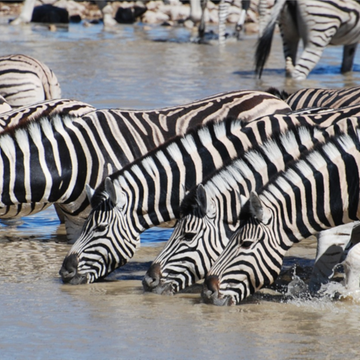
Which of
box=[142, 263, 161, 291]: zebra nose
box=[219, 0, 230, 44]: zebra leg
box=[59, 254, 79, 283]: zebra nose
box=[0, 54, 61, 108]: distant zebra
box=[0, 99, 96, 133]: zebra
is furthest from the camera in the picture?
box=[219, 0, 230, 44]: zebra leg

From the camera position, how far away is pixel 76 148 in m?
6.91

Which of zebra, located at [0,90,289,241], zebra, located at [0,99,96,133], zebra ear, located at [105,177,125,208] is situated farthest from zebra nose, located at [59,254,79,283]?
zebra, located at [0,99,96,133]

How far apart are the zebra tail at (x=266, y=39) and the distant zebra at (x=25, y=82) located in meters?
6.67

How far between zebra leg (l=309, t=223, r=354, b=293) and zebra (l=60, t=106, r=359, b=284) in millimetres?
811

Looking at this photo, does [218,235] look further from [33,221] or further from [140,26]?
[140,26]

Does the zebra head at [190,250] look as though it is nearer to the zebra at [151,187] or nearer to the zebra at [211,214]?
the zebra at [211,214]

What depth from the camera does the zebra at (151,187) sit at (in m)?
5.97

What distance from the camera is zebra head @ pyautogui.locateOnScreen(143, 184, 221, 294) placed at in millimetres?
5629

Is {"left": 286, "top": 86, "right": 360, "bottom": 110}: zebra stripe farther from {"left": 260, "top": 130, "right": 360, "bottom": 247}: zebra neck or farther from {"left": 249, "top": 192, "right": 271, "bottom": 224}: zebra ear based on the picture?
{"left": 249, "top": 192, "right": 271, "bottom": 224}: zebra ear

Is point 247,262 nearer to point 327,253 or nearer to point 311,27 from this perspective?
point 327,253

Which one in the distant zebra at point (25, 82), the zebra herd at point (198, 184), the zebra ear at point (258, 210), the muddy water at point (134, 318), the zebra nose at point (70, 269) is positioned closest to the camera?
the muddy water at point (134, 318)

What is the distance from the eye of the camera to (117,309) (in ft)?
17.5

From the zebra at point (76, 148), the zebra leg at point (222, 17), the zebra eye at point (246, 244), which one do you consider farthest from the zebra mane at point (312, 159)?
the zebra leg at point (222, 17)

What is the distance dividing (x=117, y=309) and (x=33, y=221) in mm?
3127
